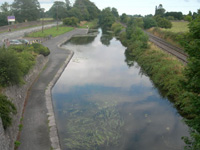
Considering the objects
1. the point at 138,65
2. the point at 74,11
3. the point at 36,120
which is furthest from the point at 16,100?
the point at 74,11

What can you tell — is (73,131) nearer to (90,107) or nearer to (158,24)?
(90,107)

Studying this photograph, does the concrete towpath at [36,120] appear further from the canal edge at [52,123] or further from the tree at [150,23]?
the tree at [150,23]

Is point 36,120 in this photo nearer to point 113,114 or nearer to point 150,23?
point 113,114

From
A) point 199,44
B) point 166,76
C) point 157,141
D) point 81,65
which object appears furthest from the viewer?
point 81,65

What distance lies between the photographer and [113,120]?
14.0m

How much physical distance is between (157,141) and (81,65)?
1851cm

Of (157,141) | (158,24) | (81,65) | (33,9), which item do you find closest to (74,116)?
(157,141)

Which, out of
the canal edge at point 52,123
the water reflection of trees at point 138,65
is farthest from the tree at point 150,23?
the canal edge at point 52,123

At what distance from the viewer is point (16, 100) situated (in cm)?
1335

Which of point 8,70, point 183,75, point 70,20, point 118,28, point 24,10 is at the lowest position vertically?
point 8,70

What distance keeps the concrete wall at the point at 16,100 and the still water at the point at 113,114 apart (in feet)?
8.73

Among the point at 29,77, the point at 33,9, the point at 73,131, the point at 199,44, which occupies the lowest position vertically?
the point at 73,131

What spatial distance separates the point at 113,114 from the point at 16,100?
24.0ft

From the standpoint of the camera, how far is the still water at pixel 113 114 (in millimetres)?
11688
